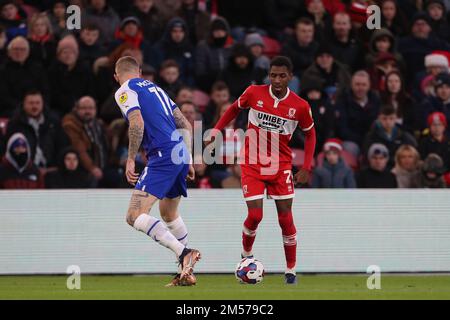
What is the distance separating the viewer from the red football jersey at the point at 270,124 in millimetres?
12664

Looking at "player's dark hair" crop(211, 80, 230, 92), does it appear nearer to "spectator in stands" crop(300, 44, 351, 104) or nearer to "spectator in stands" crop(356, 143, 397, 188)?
"spectator in stands" crop(300, 44, 351, 104)

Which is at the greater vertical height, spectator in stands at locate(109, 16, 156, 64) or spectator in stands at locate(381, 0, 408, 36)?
spectator in stands at locate(381, 0, 408, 36)

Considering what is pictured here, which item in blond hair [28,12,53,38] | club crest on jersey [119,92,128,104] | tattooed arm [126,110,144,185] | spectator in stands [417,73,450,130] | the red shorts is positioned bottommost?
the red shorts

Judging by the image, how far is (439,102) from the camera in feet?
60.1

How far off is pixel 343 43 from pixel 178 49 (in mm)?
2885

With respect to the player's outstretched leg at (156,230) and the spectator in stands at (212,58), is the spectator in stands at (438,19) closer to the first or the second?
the spectator in stands at (212,58)

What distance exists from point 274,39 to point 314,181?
12.7 ft

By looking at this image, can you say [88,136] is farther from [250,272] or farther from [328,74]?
[250,272]

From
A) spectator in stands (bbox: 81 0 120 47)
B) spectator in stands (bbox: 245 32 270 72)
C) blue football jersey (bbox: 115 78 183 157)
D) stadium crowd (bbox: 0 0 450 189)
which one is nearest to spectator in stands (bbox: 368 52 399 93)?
stadium crowd (bbox: 0 0 450 189)

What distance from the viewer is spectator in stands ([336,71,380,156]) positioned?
17.9 meters

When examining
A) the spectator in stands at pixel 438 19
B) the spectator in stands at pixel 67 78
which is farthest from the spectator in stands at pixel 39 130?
the spectator in stands at pixel 438 19

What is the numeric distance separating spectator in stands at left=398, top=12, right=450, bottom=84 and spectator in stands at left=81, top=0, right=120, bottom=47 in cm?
502

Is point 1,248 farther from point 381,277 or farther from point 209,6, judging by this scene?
point 209,6

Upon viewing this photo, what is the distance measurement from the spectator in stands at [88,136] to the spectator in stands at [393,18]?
5778mm
